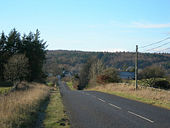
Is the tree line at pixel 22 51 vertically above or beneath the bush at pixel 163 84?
above

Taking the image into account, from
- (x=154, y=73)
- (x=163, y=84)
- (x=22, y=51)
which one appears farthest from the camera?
(x=154, y=73)

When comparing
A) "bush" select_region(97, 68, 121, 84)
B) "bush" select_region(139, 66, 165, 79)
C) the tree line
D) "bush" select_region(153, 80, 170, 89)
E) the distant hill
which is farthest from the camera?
the distant hill

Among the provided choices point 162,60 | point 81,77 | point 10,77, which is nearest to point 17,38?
point 10,77

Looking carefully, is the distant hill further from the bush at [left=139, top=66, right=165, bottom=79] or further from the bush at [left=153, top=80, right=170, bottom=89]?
the bush at [left=153, top=80, right=170, bottom=89]

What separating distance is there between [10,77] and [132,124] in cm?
3158

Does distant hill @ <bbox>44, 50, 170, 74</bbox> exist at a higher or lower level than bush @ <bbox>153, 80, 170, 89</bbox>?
higher

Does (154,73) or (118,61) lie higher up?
(118,61)

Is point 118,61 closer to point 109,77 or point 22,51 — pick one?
point 109,77

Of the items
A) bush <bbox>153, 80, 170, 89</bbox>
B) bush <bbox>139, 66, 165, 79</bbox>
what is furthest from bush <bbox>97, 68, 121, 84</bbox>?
bush <bbox>139, 66, 165, 79</bbox>

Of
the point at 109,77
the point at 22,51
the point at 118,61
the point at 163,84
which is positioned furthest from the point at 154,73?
the point at 118,61

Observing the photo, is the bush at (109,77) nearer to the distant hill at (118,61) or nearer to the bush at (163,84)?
the bush at (163,84)

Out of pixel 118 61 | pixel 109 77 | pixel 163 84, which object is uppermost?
pixel 118 61

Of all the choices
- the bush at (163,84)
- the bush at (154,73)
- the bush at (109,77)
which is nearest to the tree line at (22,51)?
the bush at (109,77)

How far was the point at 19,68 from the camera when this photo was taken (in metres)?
37.0
